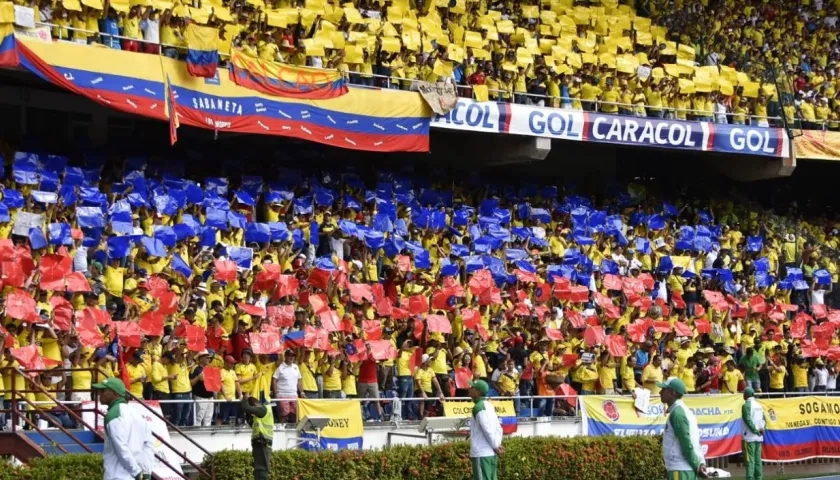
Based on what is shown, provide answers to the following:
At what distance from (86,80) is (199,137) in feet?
17.0

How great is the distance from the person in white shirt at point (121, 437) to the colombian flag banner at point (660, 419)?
1237 cm

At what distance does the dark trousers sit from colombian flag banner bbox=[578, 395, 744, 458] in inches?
298

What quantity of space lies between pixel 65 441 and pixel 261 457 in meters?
2.43

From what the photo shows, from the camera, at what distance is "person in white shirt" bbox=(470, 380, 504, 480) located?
16625 mm

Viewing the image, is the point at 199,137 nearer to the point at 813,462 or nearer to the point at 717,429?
the point at 717,429

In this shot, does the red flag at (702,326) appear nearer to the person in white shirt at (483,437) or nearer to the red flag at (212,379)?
the red flag at (212,379)

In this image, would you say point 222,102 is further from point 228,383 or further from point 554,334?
point 554,334

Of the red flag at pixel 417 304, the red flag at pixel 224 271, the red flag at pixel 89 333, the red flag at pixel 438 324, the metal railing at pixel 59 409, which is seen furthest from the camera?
the red flag at pixel 417 304

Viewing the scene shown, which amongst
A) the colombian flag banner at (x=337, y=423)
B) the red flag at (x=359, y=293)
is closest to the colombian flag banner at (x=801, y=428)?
the red flag at (x=359, y=293)

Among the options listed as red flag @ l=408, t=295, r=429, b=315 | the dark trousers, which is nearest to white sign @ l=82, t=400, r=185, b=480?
the dark trousers

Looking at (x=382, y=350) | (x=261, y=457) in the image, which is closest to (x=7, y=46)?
(x=382, y=350)

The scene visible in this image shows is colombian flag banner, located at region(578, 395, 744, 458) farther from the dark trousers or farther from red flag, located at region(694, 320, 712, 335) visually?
the dark trousers

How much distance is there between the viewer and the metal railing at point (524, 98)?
24.6 m

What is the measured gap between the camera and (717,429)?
25500 mm
